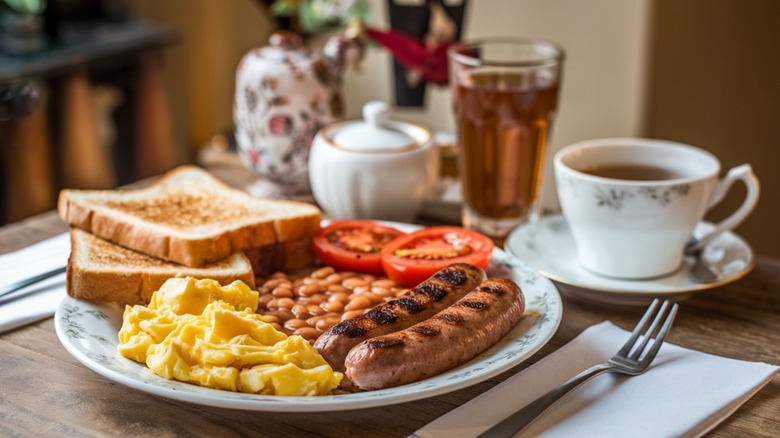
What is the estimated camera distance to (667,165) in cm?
159

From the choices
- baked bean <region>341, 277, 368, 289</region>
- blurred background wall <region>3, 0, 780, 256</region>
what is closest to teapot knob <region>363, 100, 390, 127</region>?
baked bean <region>341, 277, 368, 289</region>

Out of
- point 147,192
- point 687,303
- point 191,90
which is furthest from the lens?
point 191,90

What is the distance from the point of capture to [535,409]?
1.07 m

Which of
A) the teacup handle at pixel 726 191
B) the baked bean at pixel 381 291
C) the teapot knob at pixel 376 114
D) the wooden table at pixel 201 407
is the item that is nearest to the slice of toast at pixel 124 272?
the wooden table at pixel 201 407

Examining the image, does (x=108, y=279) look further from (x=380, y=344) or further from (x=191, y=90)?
(x=191, y=90)

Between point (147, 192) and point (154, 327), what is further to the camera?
point (147, 192)

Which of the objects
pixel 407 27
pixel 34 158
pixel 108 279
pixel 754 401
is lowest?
pixel 34 158

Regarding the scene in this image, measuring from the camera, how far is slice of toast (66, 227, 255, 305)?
133 centimetres

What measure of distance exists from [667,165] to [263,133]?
89cm

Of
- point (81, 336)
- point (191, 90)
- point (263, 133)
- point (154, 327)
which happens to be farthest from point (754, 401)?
point (191, 90)

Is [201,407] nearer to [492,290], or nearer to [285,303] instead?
[285,303]

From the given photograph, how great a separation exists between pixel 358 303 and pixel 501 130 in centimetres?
59

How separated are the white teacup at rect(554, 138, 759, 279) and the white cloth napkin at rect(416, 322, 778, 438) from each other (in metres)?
0.25

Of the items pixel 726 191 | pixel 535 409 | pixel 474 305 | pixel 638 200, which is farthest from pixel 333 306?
pixel 726 191
